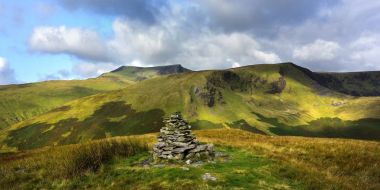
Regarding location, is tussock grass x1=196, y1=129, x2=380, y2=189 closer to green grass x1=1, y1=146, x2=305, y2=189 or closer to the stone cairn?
green grass x1=1, y1=146, x2=305, y2=189

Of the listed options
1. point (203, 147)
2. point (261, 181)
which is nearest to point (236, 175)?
point (261, 181)

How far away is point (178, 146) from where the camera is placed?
25703 millimetres

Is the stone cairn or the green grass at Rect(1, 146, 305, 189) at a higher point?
the stone cairn

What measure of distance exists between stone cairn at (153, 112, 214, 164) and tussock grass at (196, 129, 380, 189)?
530cm

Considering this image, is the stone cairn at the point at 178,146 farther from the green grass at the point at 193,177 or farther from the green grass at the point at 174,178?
the green grass at the point at 193,177

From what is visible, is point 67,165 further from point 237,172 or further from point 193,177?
point 237,172

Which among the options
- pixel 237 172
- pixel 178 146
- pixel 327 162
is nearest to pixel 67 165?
pixel 178 146

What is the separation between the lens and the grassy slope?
1878 centimetres

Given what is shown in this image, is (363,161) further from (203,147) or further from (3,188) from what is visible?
(3,188)

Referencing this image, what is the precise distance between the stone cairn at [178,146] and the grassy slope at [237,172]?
168 cm

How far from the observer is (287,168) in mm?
21906

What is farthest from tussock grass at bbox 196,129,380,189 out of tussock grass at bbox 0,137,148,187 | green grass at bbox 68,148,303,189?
tussock grass at bbox 0,137,148,187

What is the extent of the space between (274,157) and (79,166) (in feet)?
44.7

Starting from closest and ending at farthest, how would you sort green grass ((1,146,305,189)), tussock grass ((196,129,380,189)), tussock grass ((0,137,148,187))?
green grass ((1,146,305,189)), tussock grass ((196,129,380,189)), tussock grass ((0,137,148,187))
